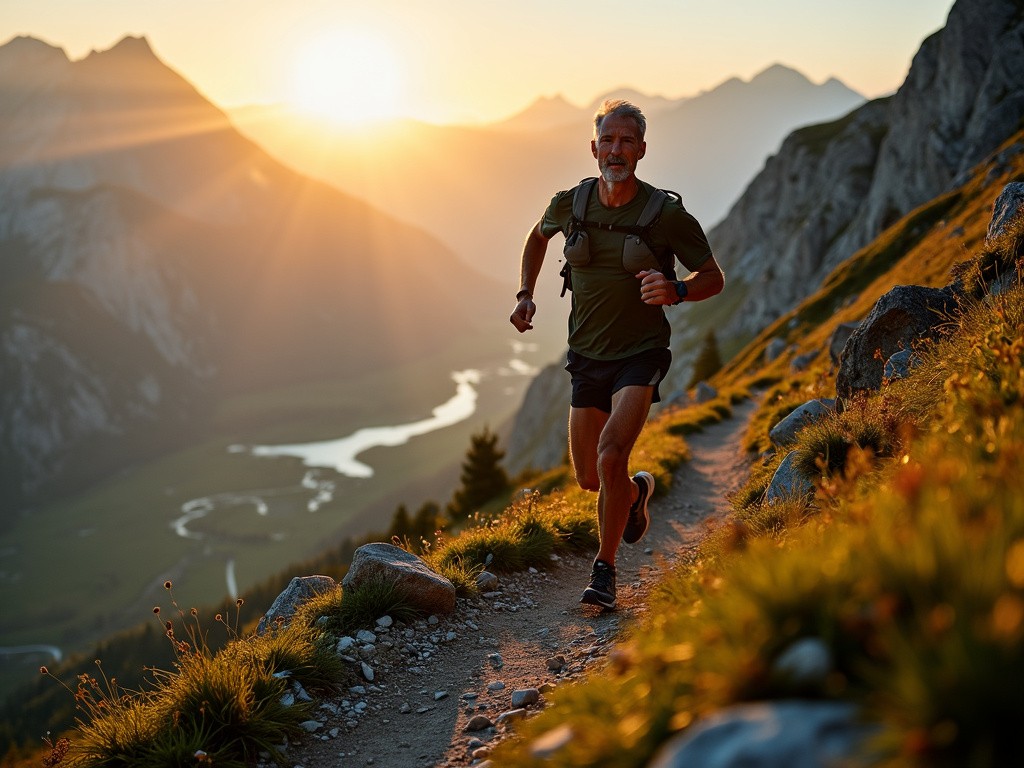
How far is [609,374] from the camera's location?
7.88 meters

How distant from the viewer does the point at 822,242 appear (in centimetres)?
9188

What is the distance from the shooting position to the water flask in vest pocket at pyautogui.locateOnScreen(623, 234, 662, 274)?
7348mm

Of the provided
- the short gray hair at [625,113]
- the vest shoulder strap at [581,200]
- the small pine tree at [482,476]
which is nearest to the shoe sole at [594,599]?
the vest shoulder strap at [581,200]

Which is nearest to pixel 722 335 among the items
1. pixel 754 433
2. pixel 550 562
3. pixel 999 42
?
pixel 999 42

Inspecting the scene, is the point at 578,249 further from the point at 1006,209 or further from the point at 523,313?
Result: the point at 1006,209

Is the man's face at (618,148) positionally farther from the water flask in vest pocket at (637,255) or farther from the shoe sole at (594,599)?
the shoe sole at (594,599)

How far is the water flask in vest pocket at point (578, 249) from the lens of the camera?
25.2ft

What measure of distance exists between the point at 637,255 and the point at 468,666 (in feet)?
14.8

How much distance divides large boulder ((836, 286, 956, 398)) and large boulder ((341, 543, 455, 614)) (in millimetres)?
5855

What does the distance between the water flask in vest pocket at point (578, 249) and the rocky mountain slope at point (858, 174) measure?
3523cm

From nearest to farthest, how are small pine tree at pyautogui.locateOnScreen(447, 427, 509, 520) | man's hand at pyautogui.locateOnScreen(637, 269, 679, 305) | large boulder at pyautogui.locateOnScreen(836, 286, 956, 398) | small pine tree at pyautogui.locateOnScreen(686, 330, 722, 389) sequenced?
man's hand at pyautogui.locateOnScreen(637, 269, 679, 305) → large boulder at pyautogui.locateOnScreen(836, 286, 956, 398) → small pine tree at pyautogui.locateOnScreen(447, 427, 509, 520) → small pine tree at pyautogui.locateOnScreen(686, 330, 722, 389)

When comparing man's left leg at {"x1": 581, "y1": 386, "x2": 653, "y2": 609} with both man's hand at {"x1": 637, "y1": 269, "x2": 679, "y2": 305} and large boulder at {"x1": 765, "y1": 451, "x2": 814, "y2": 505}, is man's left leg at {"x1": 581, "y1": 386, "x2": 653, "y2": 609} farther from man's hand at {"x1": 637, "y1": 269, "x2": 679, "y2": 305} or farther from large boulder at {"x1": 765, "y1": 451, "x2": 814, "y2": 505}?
large boulder at {"x1": 765, "y1": 451, "x2": 814, "y2": 505}

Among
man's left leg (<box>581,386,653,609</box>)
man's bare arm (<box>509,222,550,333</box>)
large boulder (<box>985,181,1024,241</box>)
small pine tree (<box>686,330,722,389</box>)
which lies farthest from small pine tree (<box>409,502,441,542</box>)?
man's left leg (<box>581,386,653,609</box>)

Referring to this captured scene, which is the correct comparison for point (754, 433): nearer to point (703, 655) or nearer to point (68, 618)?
point (703, 655)
